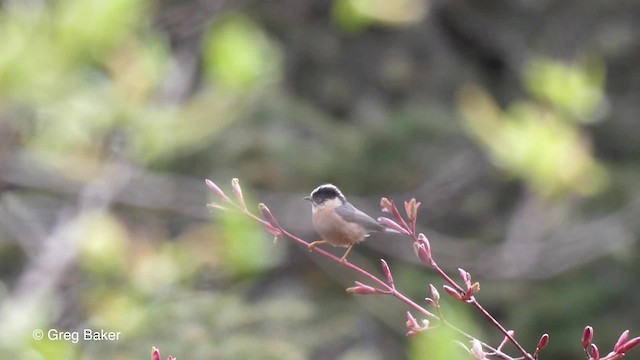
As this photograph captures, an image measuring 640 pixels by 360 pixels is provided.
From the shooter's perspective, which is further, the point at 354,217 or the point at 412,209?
the point at 354,217

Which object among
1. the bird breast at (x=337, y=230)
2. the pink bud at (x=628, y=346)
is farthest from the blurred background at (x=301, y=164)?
the pink bud at (x=628, y=346)

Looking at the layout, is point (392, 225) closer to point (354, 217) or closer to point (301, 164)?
point (354, 217)

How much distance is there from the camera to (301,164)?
19.5ft

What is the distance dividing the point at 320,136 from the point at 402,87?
945 millimetres

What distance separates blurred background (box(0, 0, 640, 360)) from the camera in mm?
3189

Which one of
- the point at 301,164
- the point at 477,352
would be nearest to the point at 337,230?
the point at 477,352

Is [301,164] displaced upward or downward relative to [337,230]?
upward

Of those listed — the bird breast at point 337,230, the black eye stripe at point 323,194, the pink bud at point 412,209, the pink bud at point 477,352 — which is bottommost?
the pink bud at point 477,352

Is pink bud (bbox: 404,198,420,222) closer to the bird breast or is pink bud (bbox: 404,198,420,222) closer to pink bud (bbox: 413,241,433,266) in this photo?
pink bud (bbox: 413,241,433,266)

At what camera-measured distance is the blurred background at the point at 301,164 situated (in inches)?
126

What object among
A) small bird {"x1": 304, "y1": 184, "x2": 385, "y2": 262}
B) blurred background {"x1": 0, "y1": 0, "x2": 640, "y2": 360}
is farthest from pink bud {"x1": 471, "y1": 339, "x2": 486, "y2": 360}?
blurred background {"x1": 0, "y1": 0, "x2": 640, "y2": 360}

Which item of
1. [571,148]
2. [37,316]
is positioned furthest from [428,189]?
[37,316]

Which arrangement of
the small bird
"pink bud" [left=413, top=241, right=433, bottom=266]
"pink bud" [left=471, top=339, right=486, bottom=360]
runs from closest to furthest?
"pink bud" [left=471, top=339, right=486, bottom=360] → "pink bud" [left=413, top=241, right=433, bottom=266] → the small bird

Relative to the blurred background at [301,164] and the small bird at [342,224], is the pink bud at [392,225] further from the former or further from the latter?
the blurred background at [301,164]
